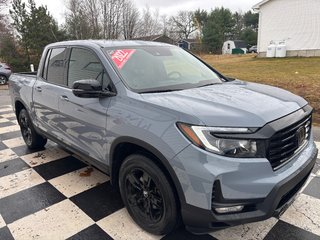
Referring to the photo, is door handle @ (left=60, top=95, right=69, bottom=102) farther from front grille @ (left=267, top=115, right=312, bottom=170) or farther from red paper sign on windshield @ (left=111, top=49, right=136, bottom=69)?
front grille @ (left=267, top=115, right=312, bottom=170)

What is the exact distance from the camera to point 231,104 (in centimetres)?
225

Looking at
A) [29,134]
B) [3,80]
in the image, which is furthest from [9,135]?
[3,80]

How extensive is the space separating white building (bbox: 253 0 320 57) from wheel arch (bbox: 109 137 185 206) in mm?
24440

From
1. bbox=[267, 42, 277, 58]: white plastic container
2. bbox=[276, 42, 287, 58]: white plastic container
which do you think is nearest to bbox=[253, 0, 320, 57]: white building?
bbox=[276, 42, 287, 58]: white plastic container

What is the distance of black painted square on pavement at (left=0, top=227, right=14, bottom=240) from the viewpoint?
100 inches

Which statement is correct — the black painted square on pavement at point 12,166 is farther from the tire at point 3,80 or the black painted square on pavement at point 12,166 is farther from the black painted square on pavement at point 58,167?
the tire at point 3,80

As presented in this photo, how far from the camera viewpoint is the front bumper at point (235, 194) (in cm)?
192

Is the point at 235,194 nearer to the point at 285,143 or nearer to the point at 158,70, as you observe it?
the point at 285,143

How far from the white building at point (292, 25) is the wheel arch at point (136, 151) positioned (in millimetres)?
24440

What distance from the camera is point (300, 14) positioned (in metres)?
23.1

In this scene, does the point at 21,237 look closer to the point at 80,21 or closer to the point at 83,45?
the point at 83,45

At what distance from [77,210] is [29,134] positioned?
235 cm

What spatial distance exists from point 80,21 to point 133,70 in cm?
2417

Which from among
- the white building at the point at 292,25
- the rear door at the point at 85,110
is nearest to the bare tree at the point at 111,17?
the white building at the point at 292,25
